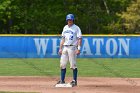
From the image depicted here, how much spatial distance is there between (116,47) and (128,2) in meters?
26.7

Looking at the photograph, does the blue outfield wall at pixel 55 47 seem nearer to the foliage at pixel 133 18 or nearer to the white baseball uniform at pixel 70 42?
the white baseball uniform at pixel 70 42

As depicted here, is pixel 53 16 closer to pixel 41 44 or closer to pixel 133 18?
pixel 133 18

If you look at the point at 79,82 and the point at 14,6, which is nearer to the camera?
the point at 79,82

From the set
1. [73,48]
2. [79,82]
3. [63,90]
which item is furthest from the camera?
[79,82]

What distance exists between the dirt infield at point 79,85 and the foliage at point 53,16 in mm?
33247

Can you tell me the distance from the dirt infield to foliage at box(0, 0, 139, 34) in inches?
1309

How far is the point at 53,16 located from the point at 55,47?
2212cm

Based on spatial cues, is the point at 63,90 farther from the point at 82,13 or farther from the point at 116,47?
the point at 82,13

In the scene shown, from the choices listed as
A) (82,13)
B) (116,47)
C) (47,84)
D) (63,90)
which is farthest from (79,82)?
(82,13)

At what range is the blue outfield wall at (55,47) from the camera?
96.4 feet

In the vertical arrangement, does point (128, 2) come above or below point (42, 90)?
above

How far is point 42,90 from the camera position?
12.4 meters

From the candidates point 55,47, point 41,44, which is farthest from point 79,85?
point 41,44

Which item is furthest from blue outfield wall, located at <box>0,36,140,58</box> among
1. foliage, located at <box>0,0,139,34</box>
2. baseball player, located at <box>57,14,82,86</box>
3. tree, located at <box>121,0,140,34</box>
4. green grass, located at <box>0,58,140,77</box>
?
tree, located at <box>121,0,140,34</box>
